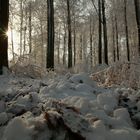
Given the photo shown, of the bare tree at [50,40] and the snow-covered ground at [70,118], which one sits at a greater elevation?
the bare tree at [50,40]

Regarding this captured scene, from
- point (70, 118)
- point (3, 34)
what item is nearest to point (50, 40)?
point (3, 34)

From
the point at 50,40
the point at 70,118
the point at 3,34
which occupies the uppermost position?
the point at 50,40

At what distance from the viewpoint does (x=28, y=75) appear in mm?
7164

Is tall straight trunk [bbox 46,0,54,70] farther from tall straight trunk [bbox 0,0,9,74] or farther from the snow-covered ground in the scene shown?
the snow-covered ground

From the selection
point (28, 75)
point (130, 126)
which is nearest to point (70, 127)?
point (130, 126)

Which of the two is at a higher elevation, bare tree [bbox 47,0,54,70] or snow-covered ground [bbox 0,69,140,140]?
bare tree [bbox 47,0,54,70]

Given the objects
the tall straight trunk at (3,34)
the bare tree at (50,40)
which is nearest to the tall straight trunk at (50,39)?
the bare tree at (50,40)

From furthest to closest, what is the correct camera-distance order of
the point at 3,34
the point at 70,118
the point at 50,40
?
the point at 50,40 → the point at 3,34 → the point at 70,118

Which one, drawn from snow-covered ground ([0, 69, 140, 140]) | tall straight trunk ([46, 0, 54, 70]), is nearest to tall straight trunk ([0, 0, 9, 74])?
snow-covered ground ([0, 69, 140, 140])

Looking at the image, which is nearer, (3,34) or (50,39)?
(3,34)

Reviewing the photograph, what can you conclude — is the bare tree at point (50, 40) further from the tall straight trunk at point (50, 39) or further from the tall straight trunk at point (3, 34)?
the tall straight trunk at point (3, 34)

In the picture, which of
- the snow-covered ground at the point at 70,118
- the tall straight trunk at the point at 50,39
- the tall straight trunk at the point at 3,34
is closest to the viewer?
the snow-covered ground at the point at 70,118

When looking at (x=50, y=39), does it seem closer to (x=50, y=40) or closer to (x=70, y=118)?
(x=50, y=40)

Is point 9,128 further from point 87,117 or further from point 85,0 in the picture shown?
point 85,0
